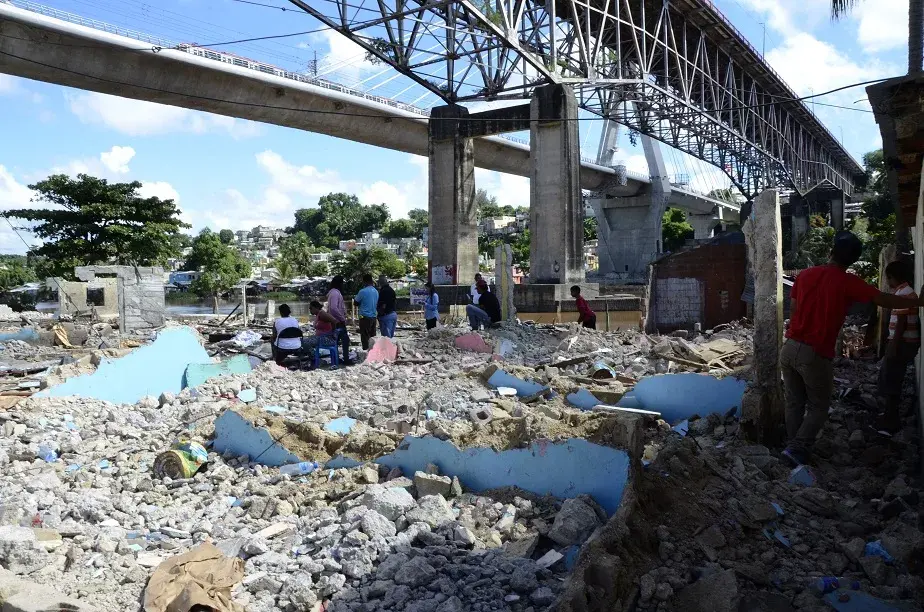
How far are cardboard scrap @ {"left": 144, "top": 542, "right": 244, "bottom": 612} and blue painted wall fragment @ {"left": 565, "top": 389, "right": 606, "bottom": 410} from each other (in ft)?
14.0

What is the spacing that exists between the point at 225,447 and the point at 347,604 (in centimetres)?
Answer: 332

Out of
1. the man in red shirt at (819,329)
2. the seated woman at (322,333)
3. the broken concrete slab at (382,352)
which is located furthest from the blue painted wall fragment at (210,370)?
the man in red shirt at (819,329)

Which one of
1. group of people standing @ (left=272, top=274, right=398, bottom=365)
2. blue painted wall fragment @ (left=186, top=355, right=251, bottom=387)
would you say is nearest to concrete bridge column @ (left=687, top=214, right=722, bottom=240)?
group of people standing @ (left=272, top=274, right=398, bottom=365)

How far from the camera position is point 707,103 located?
40500mm

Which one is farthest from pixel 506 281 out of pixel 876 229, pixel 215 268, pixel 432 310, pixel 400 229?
pixel 400 229

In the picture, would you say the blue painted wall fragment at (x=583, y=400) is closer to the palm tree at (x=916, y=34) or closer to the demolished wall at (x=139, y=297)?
the palm tree at (x=916, y=34)

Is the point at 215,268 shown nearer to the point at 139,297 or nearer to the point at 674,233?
the point at 139,297

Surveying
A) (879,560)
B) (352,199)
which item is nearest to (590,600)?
(879,560)

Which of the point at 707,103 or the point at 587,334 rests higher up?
the point at 707,103

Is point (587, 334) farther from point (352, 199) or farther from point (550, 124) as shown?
point (352, 199)

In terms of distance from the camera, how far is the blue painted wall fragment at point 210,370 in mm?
9461

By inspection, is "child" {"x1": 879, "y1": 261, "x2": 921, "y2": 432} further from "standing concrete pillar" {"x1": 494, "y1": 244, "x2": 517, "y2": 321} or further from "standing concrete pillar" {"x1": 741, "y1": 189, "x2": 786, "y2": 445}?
"standing concrete pillar" {"x1": 494, "y1": 244, "x2": 517, "y2": 321}

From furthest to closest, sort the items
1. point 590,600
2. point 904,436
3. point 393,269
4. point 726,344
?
point 393,269, point 726,344, point 904,436, point 590,600

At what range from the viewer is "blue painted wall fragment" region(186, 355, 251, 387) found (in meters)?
9.46
